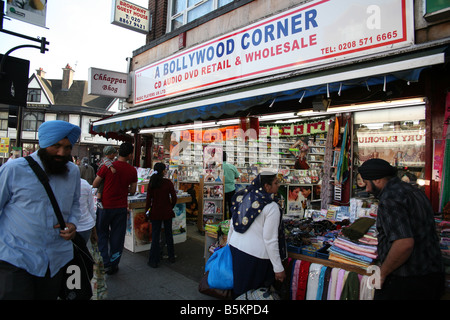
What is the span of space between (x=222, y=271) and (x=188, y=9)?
7640mm

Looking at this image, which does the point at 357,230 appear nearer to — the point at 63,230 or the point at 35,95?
the point at 63,230

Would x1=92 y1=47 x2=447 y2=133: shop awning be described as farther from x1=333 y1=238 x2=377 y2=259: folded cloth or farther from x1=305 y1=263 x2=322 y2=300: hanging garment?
x1=305 y1=263 x2=322 y2=300: hanging garment

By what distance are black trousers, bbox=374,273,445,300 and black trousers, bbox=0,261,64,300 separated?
260cm

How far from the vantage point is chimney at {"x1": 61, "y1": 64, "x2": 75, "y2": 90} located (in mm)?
34688

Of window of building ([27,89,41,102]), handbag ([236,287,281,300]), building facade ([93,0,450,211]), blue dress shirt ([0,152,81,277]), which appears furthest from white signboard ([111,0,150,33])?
window of building ([27,89,41,102])

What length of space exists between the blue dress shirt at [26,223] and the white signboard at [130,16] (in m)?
7.55

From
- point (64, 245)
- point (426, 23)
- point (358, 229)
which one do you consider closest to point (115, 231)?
point (64, 245)

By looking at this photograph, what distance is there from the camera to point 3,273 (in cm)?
196

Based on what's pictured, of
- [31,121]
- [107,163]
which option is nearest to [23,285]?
[107,163]

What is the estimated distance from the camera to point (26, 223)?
2.08 m
